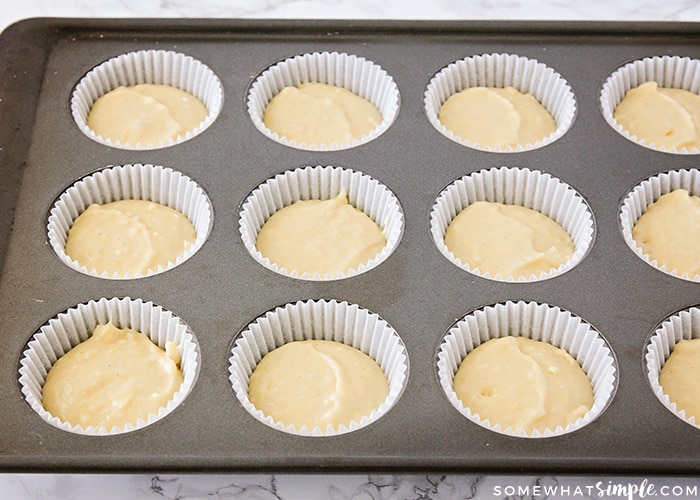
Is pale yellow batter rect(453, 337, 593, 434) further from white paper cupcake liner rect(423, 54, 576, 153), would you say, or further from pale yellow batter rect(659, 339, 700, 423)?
white paper cupcake liner rect(423, 54, 576, 153)

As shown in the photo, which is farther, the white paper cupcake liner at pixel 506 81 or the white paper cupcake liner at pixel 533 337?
the white paper cupcake liner at pixel 506 81

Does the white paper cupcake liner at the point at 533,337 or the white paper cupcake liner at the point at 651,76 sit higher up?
the white paper cupcake liner at the point at 651,76

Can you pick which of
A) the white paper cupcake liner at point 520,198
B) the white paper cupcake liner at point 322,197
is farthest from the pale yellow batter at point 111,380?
the white paper cupcake liner at point 520,198

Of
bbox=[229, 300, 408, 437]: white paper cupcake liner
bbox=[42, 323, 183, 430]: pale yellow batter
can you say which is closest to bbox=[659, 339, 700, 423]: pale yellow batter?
bbox=[229, 300, 408, 437]: white paper cupcake liner

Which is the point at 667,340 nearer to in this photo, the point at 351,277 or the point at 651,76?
the point at 351,277

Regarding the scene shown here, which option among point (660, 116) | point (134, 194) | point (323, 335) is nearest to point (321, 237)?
point (323, 335)

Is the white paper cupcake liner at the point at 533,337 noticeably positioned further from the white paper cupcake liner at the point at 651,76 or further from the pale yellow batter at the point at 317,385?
the white paper cupcake liner at the point at 651,76
